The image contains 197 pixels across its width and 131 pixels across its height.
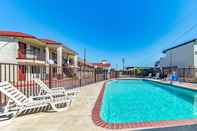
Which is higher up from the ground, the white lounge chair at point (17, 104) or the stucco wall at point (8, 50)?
the stucco wall at point (8, 50)

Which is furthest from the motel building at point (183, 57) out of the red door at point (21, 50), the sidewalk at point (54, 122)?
the sidewalk at point (54, 122)

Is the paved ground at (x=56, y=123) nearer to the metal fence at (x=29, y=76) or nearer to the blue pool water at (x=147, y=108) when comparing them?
the blue pool water at (x=147, y=108)

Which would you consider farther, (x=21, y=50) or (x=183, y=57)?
(x=183, y=57)

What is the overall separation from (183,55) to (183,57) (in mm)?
345

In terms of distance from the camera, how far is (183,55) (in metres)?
30.9

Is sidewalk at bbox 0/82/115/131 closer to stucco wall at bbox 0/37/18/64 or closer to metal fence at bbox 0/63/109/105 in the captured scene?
metal fence at bbox 0/63/109/105

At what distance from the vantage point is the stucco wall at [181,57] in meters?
28.2

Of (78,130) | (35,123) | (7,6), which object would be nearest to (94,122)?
(78,130)

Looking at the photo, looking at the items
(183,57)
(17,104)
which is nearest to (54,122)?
(17,104)

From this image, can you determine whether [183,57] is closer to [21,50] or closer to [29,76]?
[21,50]

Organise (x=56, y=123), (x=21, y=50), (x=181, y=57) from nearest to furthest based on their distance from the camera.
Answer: (x=56, y=123), (x=21, y=50), (x=181, y=57)

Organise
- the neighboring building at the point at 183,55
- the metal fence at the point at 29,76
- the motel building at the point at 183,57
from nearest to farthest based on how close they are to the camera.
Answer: the metal fence at the point at 29,76, the motel building at the point at 183,57, the neighboring building at the point at 183,55

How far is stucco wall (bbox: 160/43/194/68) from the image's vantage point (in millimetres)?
28159

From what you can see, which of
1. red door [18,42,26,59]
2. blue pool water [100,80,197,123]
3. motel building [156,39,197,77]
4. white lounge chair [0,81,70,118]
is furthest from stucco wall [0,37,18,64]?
motel building [156,39,197,77]
